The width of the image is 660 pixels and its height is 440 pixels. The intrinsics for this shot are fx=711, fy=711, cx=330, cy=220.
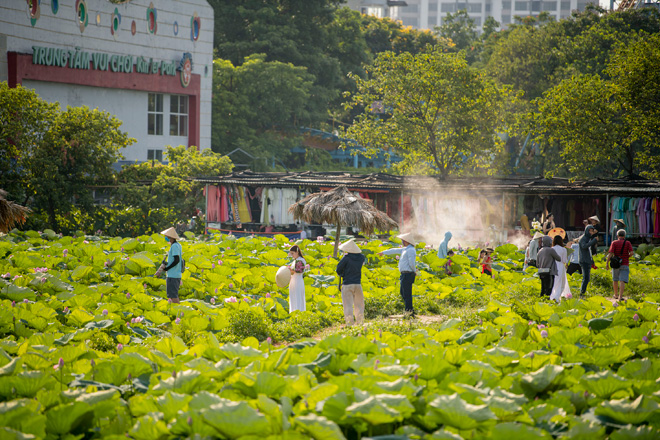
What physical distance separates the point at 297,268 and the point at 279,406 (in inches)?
241

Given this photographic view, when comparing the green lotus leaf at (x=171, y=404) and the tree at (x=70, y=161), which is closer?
the green lotus leaf at (x=171, y=404)

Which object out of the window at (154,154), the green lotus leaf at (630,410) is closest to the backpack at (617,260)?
the green lotus leaf at (630,410)

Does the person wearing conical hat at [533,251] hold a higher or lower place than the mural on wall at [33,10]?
lower

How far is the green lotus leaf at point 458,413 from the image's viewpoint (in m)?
4.96

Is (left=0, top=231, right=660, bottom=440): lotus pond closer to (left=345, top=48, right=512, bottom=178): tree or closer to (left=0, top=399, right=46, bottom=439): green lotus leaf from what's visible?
(left=0, top=399, right=46, bottom=439): green lotus leaf

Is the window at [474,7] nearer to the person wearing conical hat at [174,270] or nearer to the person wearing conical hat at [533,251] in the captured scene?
the person wearing conical hat at [533,251]

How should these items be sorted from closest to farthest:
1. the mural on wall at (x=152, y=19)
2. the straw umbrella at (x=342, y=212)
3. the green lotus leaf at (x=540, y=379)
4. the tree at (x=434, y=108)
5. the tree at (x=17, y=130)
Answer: the green lotus leaf at (x=540, y=379) < the straw umbrella at (x=342, y=212) < the tree at (x=17, y=130) < the tree at (x=434, y=108) < the mural on wall at (x=152, y=19)

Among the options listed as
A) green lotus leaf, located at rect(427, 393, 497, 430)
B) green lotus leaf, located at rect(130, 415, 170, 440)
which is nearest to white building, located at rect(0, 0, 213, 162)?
green lotus leaf, located at rect(130, 415, 170, 440)

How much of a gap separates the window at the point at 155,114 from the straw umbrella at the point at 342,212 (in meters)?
19.2

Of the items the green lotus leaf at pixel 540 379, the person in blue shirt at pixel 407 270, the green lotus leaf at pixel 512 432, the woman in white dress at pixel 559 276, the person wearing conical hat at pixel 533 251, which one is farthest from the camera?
the person wearing conical hat at pixel 533 251

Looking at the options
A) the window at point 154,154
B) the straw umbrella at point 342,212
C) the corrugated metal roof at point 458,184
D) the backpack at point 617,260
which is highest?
the window at point 154,154

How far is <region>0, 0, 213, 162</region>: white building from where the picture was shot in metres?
29.4

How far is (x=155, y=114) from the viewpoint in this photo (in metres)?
35.9

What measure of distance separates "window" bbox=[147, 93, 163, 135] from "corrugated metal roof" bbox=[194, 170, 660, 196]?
12713mm
